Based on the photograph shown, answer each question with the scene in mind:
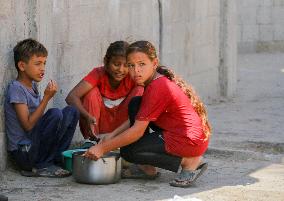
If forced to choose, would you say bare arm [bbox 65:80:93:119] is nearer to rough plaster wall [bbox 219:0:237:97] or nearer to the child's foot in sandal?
the child's foot in sandal

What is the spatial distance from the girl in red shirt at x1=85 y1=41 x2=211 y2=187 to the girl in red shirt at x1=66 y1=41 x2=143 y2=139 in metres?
0.60

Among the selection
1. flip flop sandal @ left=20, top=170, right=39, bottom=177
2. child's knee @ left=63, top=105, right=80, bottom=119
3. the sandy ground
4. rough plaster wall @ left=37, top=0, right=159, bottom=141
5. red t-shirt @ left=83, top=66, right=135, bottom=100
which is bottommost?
the sandy ground

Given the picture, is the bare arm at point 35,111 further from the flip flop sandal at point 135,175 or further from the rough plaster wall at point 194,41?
the rough plaster wall at point 194,41

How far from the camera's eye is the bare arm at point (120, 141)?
5.68 metres

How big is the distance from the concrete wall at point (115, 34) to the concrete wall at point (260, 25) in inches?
238

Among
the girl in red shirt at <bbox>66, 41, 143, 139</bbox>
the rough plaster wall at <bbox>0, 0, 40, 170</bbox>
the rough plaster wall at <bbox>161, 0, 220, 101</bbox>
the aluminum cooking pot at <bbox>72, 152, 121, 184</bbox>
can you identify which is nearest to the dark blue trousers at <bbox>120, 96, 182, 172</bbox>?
the aluminum cooking pot at <bbox>72, 152, 121, 184</bbox>

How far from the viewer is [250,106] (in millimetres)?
10039

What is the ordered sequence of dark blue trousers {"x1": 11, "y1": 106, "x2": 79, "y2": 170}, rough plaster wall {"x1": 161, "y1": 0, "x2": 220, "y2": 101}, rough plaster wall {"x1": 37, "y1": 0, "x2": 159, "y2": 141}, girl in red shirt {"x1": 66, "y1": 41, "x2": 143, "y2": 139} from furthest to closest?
rough plaster wall {"x1": 161, "y1": 0, "x2": 220, "y2": 101}, rough plaster wall {"x1": 37, "y1": 0, "x2": 159, "y2": 141}, girl in red shirt {"x1": 66, "y1": 41, "x2": 143, "y2": 139}, dark blue trousers {"x1": 11, "y1": 106, "x2": 79, "y2": 170}

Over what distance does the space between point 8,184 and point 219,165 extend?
1802 mm

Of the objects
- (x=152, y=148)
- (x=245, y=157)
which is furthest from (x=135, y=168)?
(x=245, y=157)

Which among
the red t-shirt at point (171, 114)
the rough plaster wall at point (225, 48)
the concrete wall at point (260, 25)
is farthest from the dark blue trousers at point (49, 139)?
the concrete wall at point (260, 25)

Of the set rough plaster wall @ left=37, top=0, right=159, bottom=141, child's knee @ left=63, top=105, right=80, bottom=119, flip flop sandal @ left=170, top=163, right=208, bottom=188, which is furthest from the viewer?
rough plaster wall @ left=37, top=0, right=159, bottom=141

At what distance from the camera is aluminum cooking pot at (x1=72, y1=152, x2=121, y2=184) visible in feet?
18.9

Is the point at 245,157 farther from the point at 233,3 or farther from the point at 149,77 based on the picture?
the point at 233,3
